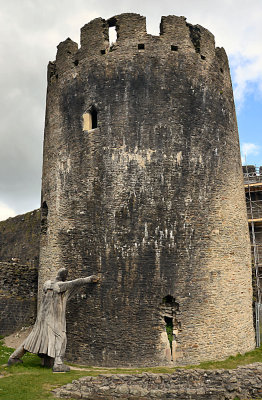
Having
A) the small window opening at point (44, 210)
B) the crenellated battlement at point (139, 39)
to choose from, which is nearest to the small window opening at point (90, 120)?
the crenellated battlement at point (139, 39)

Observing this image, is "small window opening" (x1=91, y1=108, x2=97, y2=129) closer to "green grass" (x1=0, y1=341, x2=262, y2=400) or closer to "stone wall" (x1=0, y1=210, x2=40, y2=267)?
"green grass" (x1=0, y1=341, x2=262, y2=400)

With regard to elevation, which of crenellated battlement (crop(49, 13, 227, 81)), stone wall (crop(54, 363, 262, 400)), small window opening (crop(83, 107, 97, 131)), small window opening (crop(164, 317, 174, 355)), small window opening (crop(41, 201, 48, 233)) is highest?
crenellated battlement (crop(49, 13, 227, 81))

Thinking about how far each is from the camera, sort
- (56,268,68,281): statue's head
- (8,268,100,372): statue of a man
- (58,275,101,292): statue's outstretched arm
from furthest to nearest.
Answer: (56,268,68,281): statue's head
(58,275,101,292): statue's outstretched arm
(8,268,100,372): statue of a man

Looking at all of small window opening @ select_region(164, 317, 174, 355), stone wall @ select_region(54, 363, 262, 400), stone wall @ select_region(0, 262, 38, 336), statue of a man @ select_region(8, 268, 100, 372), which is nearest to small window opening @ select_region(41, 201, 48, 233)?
stone wall @ select_region(0, 262, 38, 336)

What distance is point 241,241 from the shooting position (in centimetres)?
1237

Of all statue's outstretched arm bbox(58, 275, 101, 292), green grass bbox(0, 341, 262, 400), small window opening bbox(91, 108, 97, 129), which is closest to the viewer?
green grass bbox(0, 341, 262, 400)

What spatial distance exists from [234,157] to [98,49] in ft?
19.1

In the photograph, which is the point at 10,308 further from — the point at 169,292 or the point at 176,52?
the point at 176,52

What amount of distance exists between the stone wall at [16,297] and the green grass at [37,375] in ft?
9.14

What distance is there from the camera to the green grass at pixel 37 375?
25.3ft

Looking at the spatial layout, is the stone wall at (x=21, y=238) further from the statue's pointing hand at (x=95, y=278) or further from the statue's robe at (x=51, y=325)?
the statue's robe at (x=51, y=325)

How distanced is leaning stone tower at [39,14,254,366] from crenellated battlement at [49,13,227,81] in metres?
0.04

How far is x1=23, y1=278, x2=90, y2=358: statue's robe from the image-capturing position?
9.84m

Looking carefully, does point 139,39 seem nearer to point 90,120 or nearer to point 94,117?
point 94,117
